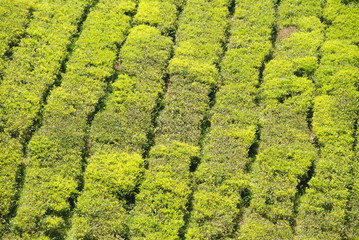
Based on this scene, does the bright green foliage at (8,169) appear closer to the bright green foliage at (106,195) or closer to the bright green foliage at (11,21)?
the bright green foliage at (106,195)

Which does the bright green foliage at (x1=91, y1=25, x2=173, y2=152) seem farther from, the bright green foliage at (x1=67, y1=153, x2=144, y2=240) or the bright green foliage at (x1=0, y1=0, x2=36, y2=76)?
the bright green foliage at (x1=0, y1=0, x2=36, y2=76)

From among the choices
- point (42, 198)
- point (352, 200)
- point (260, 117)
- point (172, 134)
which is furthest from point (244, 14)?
point (42, 198)

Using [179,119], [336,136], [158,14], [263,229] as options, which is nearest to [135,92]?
[179,119]

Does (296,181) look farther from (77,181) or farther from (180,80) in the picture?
(77,181)

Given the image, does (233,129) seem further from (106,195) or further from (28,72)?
(28,72)

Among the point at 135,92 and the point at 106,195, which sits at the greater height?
the point at 135,92

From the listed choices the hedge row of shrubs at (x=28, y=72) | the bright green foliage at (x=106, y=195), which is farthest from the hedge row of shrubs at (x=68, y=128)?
the hedge row of shrubs at (x=28, y=72)

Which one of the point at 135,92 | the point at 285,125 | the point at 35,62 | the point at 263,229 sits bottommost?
the point at 263,229
